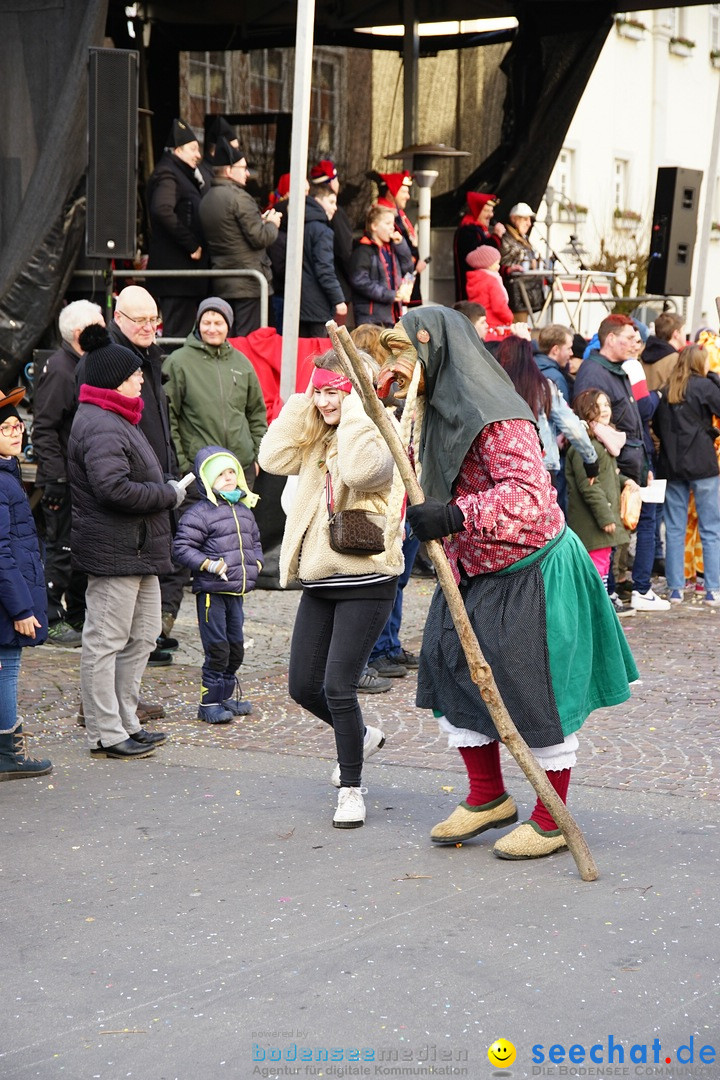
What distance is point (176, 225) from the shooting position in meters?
12.6

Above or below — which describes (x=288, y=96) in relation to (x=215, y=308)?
above

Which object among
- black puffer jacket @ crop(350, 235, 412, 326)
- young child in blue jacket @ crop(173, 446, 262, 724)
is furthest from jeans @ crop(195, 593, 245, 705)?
black puffer jacket @ crop(350, 235, 412, 326)

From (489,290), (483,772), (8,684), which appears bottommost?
(8,684)

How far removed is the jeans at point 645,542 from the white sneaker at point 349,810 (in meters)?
6.10

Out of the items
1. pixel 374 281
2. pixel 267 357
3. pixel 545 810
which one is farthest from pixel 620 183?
pixel 545 810

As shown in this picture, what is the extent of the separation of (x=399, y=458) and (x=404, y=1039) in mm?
1924

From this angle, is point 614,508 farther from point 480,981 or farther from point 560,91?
point 560,91

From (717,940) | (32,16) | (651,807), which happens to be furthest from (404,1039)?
(32,16)

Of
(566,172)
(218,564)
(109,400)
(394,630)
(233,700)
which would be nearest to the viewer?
(109,400)

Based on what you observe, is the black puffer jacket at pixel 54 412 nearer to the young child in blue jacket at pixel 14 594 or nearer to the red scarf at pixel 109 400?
the red scarf at pixel 109 400

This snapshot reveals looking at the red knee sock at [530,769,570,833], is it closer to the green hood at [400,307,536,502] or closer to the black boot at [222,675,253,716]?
the green hood at [400,307,536,502]

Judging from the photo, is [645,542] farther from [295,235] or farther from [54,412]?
[54,412]

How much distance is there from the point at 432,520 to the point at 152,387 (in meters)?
4.10

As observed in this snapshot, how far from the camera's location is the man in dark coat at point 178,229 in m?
12.6
